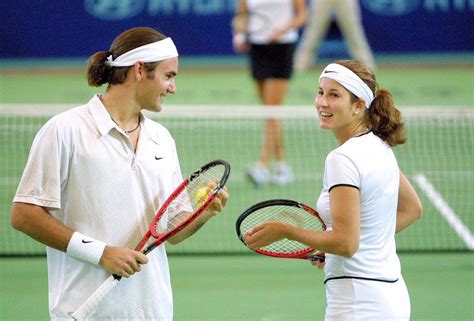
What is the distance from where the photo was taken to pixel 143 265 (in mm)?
4238

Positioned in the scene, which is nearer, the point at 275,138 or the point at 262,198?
the point at 262,198

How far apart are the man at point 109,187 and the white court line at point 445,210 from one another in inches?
167

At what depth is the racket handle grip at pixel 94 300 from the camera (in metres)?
4.09

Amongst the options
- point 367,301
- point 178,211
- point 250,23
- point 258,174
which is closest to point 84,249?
point 178,211

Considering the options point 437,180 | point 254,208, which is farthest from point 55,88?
point 254,208

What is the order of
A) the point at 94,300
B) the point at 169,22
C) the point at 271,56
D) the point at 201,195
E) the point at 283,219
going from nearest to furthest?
the point at 94,300, the point at 201,195, the point at 283,219, the point at 271,56, the point at 169,22

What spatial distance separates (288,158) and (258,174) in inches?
47.1

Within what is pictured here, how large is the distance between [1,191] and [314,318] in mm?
4256

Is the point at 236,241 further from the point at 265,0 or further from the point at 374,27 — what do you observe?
the point at 374,27

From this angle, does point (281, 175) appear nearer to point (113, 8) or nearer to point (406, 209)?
point (406, 209)

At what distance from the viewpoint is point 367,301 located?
13.3ft

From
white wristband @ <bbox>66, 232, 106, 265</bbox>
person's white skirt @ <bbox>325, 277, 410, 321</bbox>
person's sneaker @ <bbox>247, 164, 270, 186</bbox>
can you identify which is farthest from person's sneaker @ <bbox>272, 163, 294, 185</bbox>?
white wristband @ <bbox>66, 232, 106, 265</bbox>

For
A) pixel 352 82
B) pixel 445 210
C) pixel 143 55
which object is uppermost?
pixel 143 55

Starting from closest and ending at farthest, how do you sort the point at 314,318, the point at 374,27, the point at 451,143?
1. the point at 314,318
2. the point at 451,143
3. the point at 374,27
